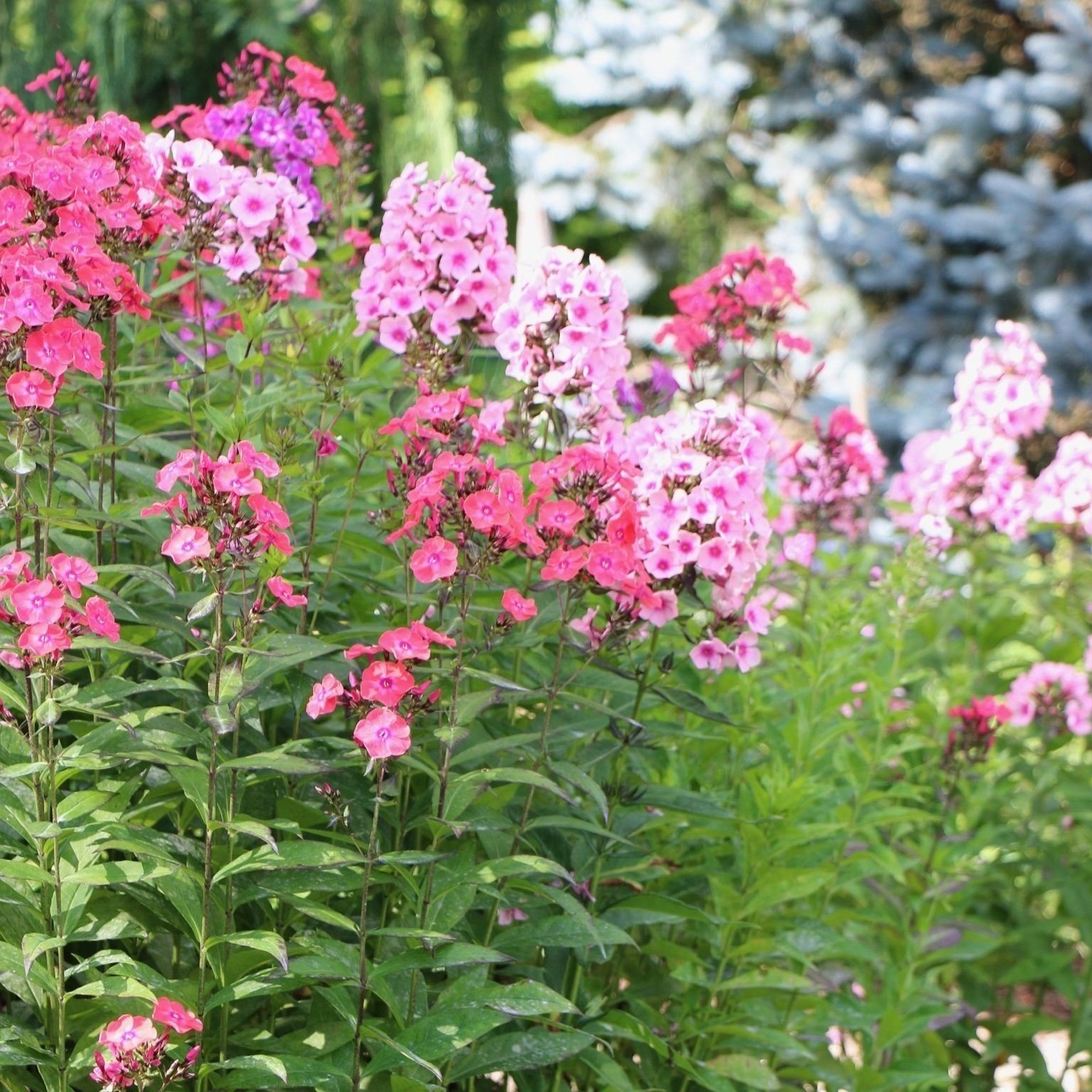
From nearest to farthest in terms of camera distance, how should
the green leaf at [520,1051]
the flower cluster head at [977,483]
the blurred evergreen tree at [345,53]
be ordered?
the green leaf at [520,1051], the flower cluster head at [977,483], the blurred evergreen tree at [345,53]

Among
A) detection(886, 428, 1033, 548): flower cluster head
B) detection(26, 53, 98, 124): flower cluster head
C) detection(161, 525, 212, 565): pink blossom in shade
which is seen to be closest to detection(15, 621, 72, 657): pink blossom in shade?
detection(161, 525, 212, 565): pink blossom in shade

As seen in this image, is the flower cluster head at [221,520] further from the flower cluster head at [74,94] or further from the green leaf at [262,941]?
the flower cluster head at [74,94]

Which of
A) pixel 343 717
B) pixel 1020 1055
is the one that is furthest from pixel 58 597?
pixel 1020 1055

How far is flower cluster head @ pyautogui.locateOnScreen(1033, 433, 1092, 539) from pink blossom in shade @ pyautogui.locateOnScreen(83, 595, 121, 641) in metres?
3.05

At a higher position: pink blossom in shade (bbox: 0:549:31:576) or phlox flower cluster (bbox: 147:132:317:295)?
phlox flower cluster (bbox: 147:132:317:295)

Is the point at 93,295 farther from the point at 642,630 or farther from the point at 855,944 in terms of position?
the point at 855,944

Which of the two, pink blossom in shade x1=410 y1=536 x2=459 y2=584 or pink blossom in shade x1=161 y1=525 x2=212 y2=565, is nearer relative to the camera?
pink blossom in shade x1=161 y1=525 x2=212 y2=565

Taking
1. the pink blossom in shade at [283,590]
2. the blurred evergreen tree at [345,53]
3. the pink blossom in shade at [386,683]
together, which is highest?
the blurred evergreen tree at [345,53]

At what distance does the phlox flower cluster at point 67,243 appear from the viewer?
2004 mm

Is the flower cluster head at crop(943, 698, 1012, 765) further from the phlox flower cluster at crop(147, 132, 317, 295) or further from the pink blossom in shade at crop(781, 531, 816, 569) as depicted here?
the phlox flower cluster at crop(147, 132, 317, 295)

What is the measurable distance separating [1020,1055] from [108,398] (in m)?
2.86

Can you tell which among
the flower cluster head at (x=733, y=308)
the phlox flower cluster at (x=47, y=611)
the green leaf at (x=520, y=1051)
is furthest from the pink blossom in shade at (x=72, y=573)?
the flower cluster head at (x=733, y=308)

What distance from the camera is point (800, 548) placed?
352 centimetres

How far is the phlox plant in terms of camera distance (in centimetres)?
202
